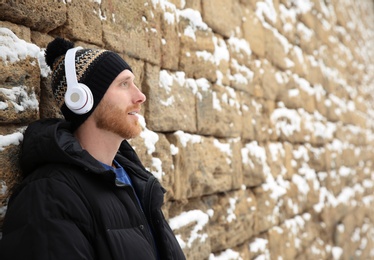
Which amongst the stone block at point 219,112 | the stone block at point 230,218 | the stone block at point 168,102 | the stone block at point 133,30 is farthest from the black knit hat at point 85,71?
the stone block at point 230,218

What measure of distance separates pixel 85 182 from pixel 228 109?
182 cm

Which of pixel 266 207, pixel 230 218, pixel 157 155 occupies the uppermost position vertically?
pixel 157 155

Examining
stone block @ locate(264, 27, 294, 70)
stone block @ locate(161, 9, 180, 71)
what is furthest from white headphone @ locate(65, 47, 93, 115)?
stone block @ locate(264, 27, 294, 70)

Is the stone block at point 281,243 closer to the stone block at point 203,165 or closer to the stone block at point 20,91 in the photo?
the stone block at point 203,165

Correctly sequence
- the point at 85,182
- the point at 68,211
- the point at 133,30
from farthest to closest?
the point at 133,30, the point at 85,182, the point at 68,211

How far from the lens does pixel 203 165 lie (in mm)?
2693

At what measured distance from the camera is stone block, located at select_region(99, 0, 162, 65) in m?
2.03

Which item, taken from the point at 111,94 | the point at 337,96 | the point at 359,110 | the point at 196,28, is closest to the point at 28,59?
the point at 111,94

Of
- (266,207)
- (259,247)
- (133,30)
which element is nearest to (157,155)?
(133,30)

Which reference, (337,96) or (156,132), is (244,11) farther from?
(337,96)

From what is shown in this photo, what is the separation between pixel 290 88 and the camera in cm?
433

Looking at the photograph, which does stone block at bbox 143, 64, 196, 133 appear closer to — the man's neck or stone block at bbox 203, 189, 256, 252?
stone block at bbox 203, 189, 256, 252

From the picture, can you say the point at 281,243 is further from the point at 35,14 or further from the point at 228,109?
the point at 35,14

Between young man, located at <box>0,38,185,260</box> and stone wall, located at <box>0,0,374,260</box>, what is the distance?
143 millimetres
